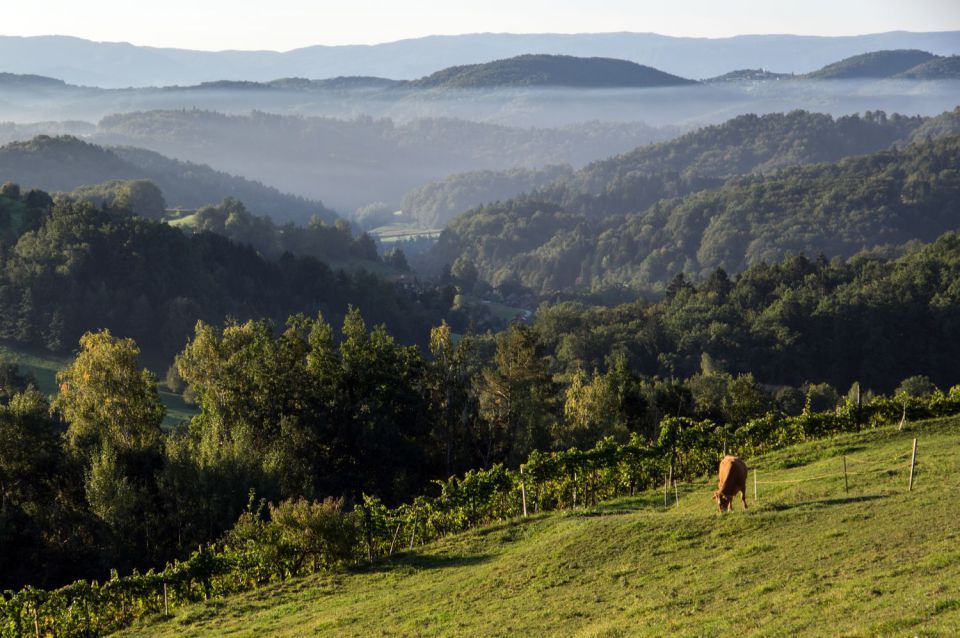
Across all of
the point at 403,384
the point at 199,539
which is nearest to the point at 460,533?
the point at 199,539

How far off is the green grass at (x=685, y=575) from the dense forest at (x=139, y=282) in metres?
88.1

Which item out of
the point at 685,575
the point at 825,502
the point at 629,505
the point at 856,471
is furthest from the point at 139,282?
the point at 685,575

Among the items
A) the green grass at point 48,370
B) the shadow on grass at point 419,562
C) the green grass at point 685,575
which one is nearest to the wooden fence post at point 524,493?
the green grass at point 685,575

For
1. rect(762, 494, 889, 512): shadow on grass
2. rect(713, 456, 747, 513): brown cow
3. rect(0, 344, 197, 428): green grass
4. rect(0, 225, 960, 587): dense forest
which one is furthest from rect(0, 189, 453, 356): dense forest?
rect(762, 494, 889, 512): shadow on grass

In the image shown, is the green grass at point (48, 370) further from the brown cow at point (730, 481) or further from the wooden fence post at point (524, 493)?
the brown cow at point (730, 481)

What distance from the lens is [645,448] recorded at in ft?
109

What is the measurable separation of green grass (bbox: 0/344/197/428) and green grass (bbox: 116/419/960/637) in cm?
4864

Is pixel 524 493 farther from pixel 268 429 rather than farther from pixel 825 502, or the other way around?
pixel 268 429

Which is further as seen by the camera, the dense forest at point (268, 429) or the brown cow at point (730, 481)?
the dense forest at point (268, 429)

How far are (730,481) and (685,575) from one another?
16.0 feet

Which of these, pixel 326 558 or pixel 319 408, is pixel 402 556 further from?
pixel 319 408

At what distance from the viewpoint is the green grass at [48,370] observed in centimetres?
7594

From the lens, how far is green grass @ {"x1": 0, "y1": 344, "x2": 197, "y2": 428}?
75.9 meters

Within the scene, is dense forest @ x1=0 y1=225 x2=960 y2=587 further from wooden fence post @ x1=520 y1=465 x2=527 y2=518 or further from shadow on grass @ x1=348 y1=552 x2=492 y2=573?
shadow on grass @ x1=348 y1=552 x2=492 y2=573
